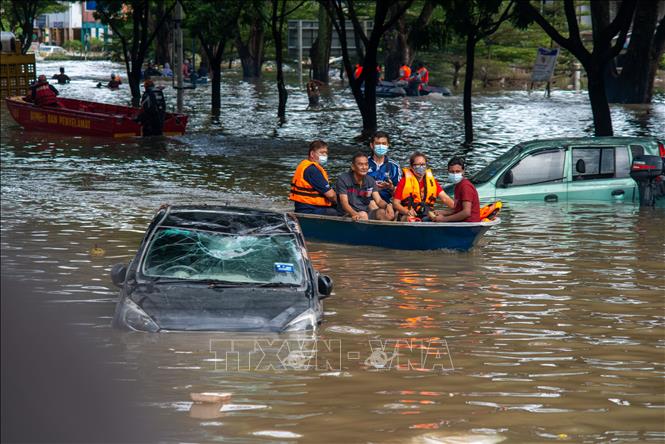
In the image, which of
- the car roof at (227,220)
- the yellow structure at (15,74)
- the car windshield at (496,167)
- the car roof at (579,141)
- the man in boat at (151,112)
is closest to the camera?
the car roof at (227,220)

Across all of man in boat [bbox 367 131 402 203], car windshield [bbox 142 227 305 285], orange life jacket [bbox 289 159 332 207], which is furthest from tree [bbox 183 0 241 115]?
car windshield [bbox 142 227 305 285]

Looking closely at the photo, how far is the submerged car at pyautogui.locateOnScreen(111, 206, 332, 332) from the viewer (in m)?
10.5

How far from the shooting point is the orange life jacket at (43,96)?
36062 mm

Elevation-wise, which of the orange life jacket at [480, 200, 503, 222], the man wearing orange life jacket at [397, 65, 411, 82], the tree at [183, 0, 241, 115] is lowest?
the orange life jacket at [480, 200, 503, 222]

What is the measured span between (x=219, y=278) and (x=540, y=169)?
1059 centimetres

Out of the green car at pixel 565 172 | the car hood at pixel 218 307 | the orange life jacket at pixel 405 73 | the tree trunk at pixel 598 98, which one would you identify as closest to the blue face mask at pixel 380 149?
the green car at pixel 565 172

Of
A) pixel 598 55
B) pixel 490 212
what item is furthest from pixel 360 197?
pixel 598 55

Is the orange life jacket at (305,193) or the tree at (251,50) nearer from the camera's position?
the orange life jacket at (305,193)

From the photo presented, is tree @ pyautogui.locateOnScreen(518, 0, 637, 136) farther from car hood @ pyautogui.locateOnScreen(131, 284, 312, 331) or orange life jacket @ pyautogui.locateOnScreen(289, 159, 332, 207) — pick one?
car hood @ pyautogui.locateOnScreen(131, 284, 312, 331)

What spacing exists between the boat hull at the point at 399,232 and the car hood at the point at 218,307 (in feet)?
18.3

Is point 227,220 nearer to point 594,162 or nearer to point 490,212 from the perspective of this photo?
point 490,212

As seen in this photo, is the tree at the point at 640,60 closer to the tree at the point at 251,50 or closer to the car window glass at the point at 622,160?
the car window glass at the point at 622,160

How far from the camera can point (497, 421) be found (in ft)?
28.7

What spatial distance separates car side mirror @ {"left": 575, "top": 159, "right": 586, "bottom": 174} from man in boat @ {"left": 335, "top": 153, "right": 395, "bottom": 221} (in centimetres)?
462
